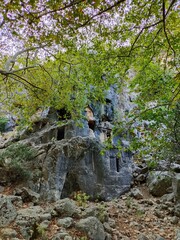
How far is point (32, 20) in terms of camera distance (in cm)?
353

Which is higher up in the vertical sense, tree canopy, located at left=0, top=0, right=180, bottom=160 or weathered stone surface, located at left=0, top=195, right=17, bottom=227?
tree canopy, located at left=0, top=0, right=180, bottom=160

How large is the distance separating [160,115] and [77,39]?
2.93 metres

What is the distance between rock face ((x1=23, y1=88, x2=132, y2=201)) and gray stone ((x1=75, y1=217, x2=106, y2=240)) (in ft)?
9.39

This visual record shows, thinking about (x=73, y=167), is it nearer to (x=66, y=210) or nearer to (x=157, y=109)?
(x=66, y=210)

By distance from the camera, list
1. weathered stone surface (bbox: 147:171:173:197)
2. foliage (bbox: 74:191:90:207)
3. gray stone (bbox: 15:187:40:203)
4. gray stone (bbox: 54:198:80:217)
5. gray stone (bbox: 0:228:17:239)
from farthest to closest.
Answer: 1. weathered stone surface (bbox: 147:171:173:197)
2. foliage (bbox: 74:191:90:207)
3. gray stone (bbox: 15:187:40:203)
4. gray stone (bbox: 54:198:80:217)
5. gray stone (bbox: 0:228:17:239)

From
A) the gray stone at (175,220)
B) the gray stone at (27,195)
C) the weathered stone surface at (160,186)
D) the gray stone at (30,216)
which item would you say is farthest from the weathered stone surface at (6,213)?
the weathered stone surface at (160,186)

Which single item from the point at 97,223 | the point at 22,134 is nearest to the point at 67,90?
the point at 97,223

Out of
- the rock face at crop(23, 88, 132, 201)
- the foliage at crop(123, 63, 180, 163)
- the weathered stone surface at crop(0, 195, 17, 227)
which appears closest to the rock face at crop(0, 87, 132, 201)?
the rock face at crop(23, 88, 132, 201)

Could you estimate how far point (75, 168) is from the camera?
8234mm

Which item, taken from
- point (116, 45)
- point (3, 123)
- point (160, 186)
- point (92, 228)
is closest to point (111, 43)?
point (116, 45)

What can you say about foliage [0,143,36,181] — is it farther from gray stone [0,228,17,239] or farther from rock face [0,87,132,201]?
gray stone [0,228,17,239]

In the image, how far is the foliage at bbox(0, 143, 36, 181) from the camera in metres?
7.26

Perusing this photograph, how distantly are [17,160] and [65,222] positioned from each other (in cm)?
386

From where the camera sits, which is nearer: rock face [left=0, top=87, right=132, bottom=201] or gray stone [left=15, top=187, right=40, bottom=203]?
gray stone [left=15, top=187, right=40, bottom=203]
